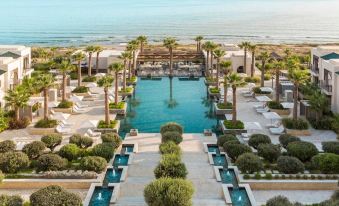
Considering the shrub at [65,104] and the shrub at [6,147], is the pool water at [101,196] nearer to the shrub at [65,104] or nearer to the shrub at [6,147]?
the shrub at [6,147]

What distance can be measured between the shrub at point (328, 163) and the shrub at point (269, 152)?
254 cm

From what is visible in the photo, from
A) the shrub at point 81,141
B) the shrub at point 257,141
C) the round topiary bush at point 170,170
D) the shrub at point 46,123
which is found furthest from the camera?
the shrub at point 46,123

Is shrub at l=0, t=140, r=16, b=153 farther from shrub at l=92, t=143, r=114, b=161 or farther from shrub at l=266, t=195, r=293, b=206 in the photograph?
shrub at l=266, t=195, r=293, b=206

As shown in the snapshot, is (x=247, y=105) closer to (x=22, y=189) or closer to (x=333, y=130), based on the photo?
(x=333, y=130)

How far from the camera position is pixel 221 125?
39031 mm

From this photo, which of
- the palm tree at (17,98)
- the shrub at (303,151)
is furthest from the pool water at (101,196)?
the palm tree at (17,98)

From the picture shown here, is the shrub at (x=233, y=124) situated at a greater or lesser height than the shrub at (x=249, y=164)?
greater

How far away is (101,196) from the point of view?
23609 mm

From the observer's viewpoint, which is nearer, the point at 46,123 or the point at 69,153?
the point at 69,153

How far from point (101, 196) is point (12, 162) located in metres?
6.13

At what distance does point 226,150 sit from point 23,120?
57.3 feet

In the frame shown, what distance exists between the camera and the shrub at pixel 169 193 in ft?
60.4

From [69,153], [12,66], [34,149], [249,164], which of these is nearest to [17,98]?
[34,149]

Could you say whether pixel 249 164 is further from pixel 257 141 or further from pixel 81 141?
pixel 81 141
